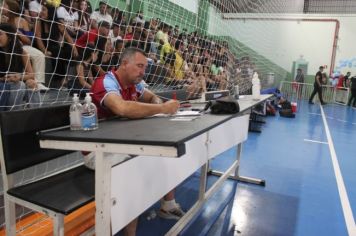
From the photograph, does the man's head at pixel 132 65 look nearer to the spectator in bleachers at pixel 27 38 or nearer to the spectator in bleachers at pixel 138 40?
the spectator in bleachers at pixel 27 38

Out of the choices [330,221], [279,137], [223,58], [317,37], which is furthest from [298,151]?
[317,37]

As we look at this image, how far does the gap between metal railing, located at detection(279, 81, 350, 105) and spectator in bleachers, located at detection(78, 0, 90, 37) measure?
10.5 m

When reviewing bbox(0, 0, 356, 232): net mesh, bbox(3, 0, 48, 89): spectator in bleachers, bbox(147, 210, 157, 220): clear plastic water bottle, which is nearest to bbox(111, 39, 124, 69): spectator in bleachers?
bbox(0, 0, 356, 232): net mesh

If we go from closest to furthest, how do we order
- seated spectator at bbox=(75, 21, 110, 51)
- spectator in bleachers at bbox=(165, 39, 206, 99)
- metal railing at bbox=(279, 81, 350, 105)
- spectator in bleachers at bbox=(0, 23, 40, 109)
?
1. spectator in bleachers at bbox=(0, 23, 40, 109)
2. seated spectator at bbox=(75, 21, 110, 51)
3. spectator in bleachers at bbox=(165, 39, 206, 99)
4. metal railing at bbox=(279, 81, 350, 105)

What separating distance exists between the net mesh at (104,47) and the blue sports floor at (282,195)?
102 centimetres

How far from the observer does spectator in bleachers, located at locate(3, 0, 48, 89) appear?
260cm

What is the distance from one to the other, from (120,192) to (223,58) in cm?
373

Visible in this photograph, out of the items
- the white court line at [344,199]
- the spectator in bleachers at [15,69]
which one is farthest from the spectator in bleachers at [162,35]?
the white court line at [344,199]

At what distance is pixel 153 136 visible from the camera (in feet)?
4.02

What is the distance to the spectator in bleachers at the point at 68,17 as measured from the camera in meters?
3.06

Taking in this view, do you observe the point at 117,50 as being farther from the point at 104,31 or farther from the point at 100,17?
the point at 100,17

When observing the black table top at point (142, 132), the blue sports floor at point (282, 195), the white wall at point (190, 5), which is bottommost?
the blue sports floor at point (282, 195)

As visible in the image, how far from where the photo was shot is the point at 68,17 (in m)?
3.28

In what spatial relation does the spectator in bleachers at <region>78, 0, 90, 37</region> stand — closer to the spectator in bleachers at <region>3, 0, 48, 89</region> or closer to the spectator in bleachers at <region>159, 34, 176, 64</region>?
the spectator in bleachers at <region>3, 0, 48, 89</region>
